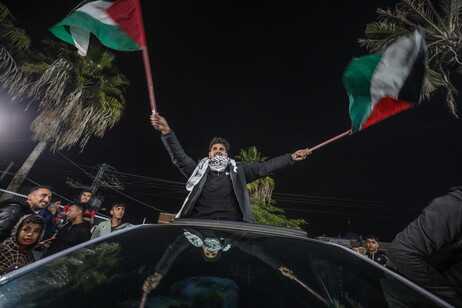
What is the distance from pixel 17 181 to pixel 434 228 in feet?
47.8

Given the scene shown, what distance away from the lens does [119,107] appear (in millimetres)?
13797

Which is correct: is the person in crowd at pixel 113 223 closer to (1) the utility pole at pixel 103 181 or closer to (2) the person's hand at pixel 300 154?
(2) the person's hand at pixel 300 154

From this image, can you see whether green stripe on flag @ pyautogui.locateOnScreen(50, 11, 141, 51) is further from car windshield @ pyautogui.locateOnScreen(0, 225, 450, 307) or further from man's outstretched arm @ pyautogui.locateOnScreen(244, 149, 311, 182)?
car windshield @ pyautogui.locateOnScreen(0, 225, 450, 307)

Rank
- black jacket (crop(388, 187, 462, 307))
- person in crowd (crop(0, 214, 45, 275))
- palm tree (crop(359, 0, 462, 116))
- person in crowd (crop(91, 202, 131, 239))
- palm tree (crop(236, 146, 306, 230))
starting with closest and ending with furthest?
black jacket (crop(388, 187, 462, 307)) → person in crowd (crop(0, 214, 45, 275)) → person in crowd (crop(91, 202, 131, 239)) → palm tree (crop(359, 0, 462, 116)) → palm tree (crop(236, 146, 306, 230))

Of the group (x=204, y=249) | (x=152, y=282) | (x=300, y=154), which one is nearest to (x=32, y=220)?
(x=204, y=249)

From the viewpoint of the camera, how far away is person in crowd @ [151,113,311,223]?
3.13m

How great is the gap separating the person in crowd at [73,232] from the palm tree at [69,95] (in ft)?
29.5

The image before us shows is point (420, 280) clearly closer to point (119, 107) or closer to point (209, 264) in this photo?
point (209, 264)

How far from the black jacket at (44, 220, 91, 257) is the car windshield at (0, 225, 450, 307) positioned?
352 cm

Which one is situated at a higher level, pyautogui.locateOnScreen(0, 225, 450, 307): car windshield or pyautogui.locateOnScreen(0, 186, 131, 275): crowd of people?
pyautogui.locateOnScreen(0, 225, 450, 307): car windshield

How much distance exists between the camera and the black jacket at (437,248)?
1.40 m

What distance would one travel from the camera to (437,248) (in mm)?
1427

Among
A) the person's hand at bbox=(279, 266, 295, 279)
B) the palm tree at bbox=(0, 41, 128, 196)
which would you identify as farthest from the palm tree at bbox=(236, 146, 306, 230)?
the person's hand at bbox=(279, 266, 295, 279)

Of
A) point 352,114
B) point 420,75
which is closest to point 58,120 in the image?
point 352,114
